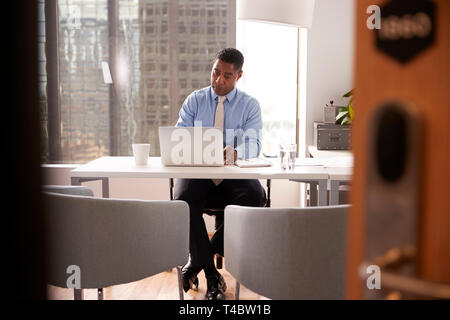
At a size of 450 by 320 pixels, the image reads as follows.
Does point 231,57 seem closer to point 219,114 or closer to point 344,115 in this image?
point 219,114

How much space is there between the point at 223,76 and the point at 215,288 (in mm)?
1258

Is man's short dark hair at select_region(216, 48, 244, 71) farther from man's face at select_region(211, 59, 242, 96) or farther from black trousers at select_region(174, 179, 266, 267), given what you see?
black trousers at select_region(174, 179, 266, 267)

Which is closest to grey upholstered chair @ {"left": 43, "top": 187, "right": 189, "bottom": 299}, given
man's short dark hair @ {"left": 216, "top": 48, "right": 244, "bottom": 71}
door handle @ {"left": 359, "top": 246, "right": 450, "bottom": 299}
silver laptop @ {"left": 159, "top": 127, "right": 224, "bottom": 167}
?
silver laptop @ {"left": 159, "top": 127, "right": 224, "bottom": 167}

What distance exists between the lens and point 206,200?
9.50 feet

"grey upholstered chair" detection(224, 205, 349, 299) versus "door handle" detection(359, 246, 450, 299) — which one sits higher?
"door handle" detection(359, 246, 450, 299)

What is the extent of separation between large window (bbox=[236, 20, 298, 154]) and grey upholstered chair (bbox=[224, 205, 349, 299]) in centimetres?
295

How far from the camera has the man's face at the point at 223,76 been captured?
2980 millimetres

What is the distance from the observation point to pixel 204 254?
108 inches

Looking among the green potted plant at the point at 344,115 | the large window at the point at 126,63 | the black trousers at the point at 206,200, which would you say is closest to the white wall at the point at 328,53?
the green potted plant at the point at 344,115

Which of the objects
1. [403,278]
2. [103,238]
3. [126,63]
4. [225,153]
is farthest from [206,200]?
[403,278]

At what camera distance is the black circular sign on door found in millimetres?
434

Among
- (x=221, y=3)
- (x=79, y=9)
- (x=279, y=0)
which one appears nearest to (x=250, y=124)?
(x=279, y=0)

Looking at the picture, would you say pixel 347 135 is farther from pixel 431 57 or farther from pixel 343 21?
pixel 431 57

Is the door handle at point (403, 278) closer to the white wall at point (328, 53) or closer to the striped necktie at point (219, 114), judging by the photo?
the striped necktie at point (219, 114)
